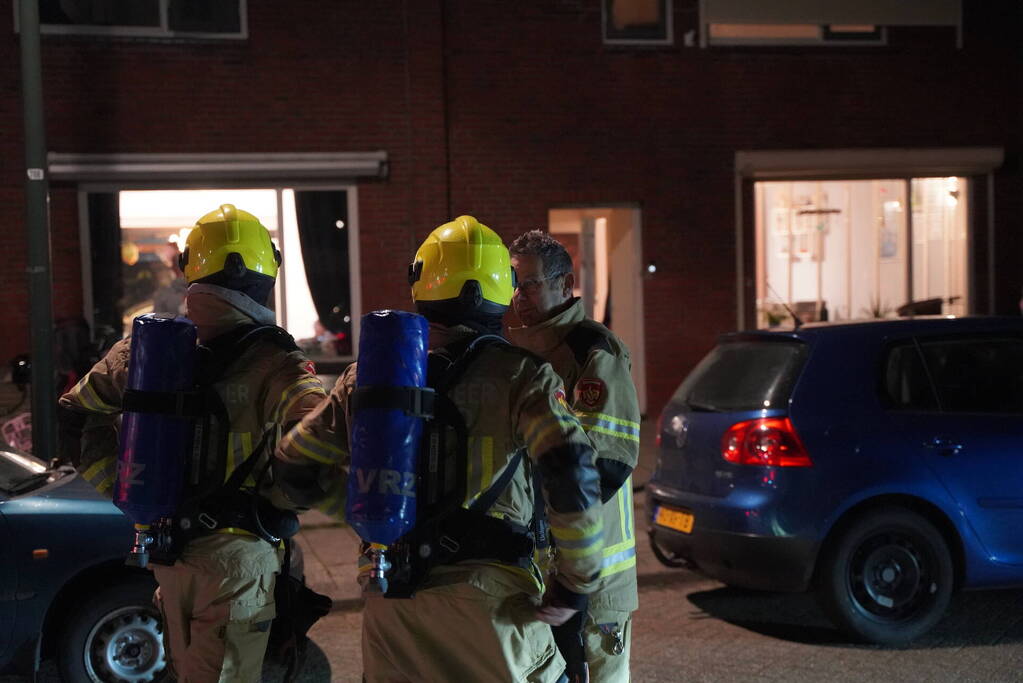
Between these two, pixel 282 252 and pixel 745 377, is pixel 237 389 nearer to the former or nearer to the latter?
pixel 745 377

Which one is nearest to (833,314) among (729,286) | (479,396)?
(729,286)

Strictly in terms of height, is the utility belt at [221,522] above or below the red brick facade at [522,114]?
below

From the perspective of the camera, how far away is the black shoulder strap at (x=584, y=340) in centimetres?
363

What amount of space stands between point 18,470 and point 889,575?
436 centimetres

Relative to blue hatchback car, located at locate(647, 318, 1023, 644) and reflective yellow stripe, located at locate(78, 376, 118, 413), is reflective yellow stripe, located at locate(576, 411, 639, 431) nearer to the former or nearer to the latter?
reflective yellow stripe, located at locate(78, 376, 118, 413)

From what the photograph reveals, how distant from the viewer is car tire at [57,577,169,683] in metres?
5.09

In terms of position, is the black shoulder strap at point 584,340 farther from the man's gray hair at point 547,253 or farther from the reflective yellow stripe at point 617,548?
the reflective yellow stripe at point 617,548

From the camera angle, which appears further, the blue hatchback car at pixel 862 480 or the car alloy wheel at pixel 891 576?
the car alloy wheel at pixel 891 576

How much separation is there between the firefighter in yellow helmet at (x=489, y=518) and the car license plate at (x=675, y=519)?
10.6 ft

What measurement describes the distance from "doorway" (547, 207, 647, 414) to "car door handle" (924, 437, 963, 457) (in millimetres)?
6712

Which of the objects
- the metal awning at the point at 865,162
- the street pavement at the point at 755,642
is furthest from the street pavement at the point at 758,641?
the metal awning at the point at 865,162

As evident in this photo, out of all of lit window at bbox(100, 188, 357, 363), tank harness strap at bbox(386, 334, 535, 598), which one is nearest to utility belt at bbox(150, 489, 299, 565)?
tank harness strap at bbox(386, 334, 535, 598)

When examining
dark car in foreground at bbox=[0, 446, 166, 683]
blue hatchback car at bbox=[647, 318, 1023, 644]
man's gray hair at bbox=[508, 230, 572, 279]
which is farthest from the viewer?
blue hatchback car at bbox=[647, 318, 1023, 644]

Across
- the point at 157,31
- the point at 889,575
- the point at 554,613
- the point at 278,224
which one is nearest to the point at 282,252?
the point at 278,224
